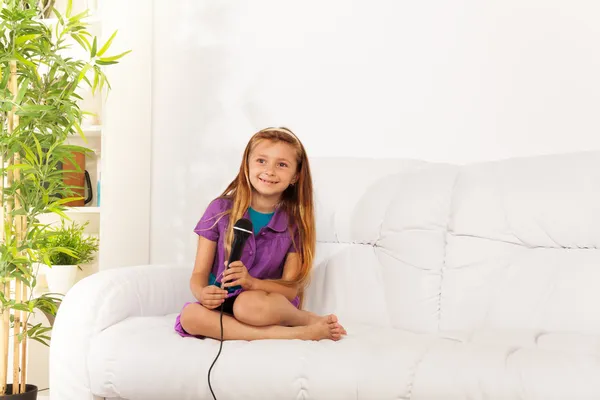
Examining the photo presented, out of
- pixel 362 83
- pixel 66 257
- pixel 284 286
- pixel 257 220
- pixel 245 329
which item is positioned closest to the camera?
pixel 245 329

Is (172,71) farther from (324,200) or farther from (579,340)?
(579,340)

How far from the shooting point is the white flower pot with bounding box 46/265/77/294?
276 cm

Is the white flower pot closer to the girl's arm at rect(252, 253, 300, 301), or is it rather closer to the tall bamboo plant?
the tall bamboo plant

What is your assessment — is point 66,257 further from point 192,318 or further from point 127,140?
point 192,318

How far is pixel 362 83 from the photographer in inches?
106

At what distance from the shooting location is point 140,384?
1.71 metres

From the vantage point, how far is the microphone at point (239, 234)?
175cm

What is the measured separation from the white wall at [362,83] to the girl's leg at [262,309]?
948mm

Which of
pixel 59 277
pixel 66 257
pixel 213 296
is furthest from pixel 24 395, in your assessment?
pixel 213 296

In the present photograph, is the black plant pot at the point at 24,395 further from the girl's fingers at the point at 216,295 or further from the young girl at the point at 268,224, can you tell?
the girl's fingers at the point at 216,295

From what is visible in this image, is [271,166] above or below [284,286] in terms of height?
above

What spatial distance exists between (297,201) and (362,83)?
68 centimetres

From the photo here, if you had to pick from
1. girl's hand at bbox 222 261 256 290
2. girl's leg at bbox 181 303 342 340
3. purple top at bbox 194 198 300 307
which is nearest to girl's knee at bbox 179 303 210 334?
girl's leg at bbox 181 303 342 340

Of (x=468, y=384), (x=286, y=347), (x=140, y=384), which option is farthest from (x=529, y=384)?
(x=140, y=384)
